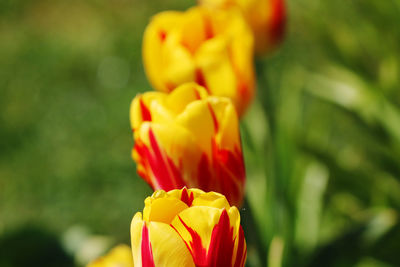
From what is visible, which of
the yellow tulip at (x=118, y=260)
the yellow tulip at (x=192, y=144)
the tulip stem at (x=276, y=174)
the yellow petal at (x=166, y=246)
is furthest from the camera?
the tulip stem at (x=276, y=174)

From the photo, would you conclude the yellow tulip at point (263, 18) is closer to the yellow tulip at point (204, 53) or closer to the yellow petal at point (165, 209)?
the yellow tulip at point (204, 53)

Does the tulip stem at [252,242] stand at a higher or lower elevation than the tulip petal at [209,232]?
lower

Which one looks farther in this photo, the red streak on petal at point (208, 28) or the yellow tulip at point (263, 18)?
the yellow tulip at point (263, 18)

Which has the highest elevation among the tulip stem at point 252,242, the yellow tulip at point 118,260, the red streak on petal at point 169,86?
the red streak on petal at point 169,86

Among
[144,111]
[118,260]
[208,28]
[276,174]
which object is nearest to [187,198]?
[144,111]

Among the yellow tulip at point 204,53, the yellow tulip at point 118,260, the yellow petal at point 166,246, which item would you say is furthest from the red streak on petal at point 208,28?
the yellow petal at point 166,246

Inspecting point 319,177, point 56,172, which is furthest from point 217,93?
point 56,172
